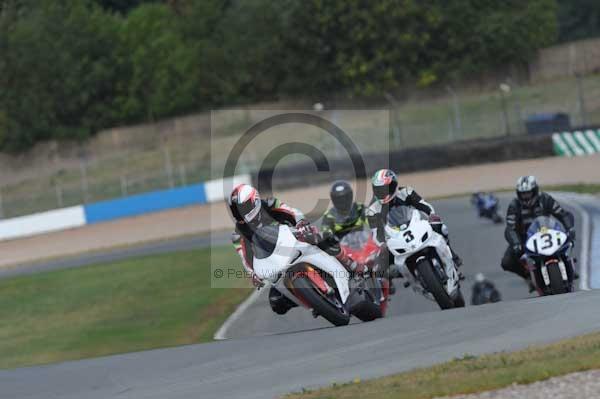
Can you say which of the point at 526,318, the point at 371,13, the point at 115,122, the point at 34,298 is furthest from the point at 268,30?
the point at 526,318

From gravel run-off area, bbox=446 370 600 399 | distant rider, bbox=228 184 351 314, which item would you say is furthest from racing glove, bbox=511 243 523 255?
gravel run-off area, bbox=446 370 600 399

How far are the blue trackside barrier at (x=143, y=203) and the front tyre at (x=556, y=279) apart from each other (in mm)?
22929

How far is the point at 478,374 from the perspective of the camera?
673 centimetres

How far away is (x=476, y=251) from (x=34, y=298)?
311 inches

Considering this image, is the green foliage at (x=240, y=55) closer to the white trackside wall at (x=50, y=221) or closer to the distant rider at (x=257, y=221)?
the white trackside wall at (x=50, y=221)

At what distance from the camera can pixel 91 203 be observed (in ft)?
113

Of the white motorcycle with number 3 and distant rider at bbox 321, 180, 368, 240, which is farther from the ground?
distant rider at bbox 321, 180, 368, 240

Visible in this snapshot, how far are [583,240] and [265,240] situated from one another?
7.79 meters

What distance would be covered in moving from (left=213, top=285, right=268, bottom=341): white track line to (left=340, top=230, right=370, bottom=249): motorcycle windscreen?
180 centimetres

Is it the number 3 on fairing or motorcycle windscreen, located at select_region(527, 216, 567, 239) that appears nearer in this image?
the number 3 on fairing

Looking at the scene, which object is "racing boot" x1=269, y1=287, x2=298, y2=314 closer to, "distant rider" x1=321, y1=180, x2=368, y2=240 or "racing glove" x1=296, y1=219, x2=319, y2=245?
"racing glove" x1=296, y1=219, x2=319, y2=245

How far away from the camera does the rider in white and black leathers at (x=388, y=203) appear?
10734mm

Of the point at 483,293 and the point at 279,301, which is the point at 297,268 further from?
the point at 483,293

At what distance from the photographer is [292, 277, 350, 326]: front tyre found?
30.6 ft
